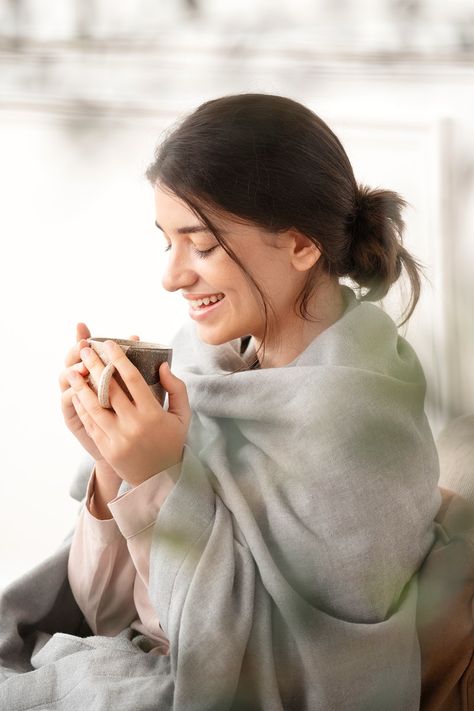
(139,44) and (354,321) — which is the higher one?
(139,44)

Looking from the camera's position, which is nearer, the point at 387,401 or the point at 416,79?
the point at 416,79

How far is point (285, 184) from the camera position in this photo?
58cm

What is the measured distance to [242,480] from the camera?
654 mm

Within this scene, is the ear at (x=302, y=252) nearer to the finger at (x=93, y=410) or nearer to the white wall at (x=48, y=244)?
the finger at (x=93, y=410)

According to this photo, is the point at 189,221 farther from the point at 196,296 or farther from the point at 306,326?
the point at 306,326

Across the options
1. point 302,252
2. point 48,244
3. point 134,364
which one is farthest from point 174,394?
point 48,244

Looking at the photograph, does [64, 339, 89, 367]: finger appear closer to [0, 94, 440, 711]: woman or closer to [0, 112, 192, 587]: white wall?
[0, 94, 440, 711]: woman

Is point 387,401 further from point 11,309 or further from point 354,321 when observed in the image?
point 11,309

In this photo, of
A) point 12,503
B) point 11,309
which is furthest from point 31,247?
point 12,503

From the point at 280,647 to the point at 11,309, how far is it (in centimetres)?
46

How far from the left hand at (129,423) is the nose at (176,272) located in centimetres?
6

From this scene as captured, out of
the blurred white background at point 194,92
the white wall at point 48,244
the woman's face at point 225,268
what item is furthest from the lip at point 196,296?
the blurred white background at point 194,92

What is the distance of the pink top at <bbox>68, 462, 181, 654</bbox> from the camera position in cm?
67

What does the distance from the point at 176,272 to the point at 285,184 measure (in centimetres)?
11
